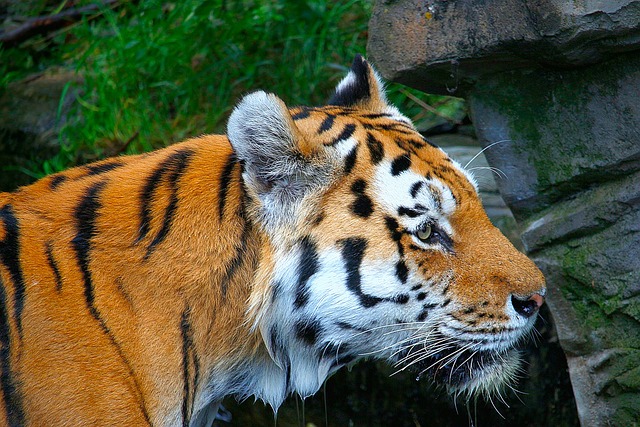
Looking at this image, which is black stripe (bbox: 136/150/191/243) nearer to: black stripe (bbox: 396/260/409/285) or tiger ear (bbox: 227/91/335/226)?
tiger ear (bbox: 227/91/335/226)

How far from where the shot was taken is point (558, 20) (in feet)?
10.5

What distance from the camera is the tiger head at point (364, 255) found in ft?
9.09

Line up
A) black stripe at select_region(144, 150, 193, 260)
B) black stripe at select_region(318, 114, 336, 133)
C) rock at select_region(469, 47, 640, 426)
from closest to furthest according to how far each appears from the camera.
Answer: black stripe at select_region(144, 150, 193, 260) < black stripe at select_region(318, 114, 336, 133) < rock at select_region(469, 47, 640, 426)

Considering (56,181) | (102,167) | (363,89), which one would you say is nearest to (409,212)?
(363,89)

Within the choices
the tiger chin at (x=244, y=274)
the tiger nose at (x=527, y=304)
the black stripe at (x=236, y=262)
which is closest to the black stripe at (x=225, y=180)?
the tiger chin at (x=244, y=274)

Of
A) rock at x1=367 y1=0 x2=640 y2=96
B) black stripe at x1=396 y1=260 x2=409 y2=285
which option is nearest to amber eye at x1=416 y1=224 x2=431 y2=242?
black stripe at x1=396 y1=260 x2=409 y2=285

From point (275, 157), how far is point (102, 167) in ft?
2.39

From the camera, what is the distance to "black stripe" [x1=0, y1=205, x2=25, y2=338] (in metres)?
2.69

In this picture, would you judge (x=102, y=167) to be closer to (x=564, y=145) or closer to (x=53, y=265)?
(x=53, y=265)

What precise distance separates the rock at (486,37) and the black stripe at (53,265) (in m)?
1.70

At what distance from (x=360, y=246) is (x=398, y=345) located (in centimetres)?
41

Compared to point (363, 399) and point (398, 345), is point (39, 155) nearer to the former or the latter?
point (363, 399)

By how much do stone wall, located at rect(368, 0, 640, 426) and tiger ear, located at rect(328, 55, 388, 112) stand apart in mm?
368

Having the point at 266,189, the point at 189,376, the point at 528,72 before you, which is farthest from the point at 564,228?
the point at 189,376
